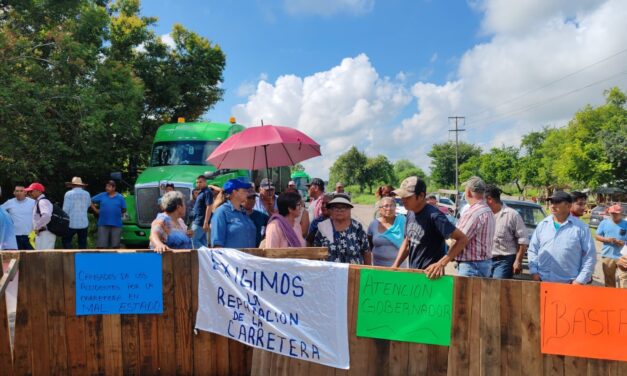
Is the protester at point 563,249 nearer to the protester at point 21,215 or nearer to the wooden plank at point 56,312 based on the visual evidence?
the wooden plank at point 56,312

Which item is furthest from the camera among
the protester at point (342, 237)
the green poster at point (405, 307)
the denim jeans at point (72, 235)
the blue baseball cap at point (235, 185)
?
the denim jeans at point (72, 235)

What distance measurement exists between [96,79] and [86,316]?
12224mm

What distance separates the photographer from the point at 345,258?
423cm

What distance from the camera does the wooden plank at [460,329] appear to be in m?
3.18

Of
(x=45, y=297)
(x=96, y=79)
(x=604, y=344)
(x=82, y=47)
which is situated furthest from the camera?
(x=96, y=79)

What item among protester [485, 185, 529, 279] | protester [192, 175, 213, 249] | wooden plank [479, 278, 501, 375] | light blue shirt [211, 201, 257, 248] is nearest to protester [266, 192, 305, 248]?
light blue shirt [211, 201, 257, 248]

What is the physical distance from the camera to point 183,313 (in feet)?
12.2

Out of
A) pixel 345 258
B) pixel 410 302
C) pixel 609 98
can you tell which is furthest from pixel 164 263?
pixel 609 98

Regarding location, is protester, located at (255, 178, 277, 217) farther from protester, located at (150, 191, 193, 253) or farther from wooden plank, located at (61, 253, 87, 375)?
wooden plank, located at (61, 253, 87, 375)

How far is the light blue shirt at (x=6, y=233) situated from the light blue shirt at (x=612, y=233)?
865cm

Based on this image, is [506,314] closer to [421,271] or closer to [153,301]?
[421,271]

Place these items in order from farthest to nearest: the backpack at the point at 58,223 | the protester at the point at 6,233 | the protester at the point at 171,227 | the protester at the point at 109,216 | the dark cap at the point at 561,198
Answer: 1. the protester at the point at 109,216
2. the backpack at the point at 58,223
3. the protester at the point at 6,233
4. the dark cap at the point at 561,198
5. the protester at the point at 171,227

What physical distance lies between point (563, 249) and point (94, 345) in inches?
192

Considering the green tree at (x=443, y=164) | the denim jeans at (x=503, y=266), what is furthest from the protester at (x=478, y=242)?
the green tree at (x=443, y=164)
